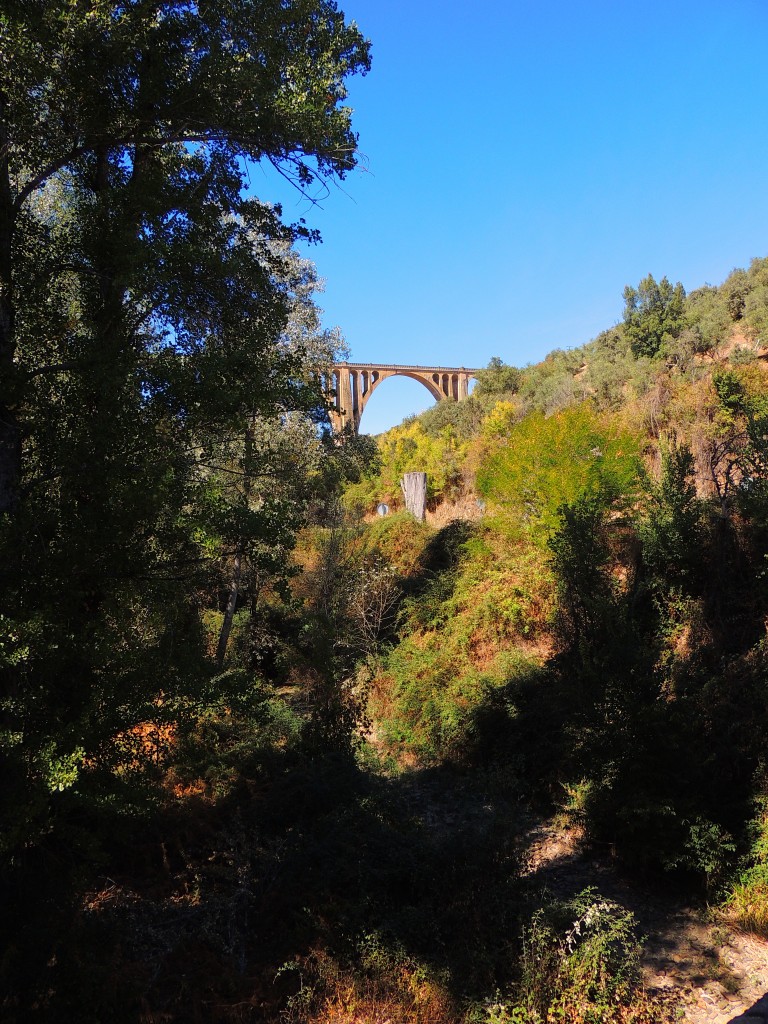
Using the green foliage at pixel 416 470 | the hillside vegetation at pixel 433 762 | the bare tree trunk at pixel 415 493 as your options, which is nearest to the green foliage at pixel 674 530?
the hillside vegetation at pixel 433 762

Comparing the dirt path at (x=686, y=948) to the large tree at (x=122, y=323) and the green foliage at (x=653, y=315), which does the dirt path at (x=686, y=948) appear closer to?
the large tree at (x=122, y=323)

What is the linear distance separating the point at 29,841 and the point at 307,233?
6366mm

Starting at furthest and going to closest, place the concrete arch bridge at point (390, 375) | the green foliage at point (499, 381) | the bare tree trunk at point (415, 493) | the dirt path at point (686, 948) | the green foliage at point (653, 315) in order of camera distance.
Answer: the concrete arch bridge at point (390, 375), the green foliage at point (499, 381), the green foliage at point (653, 315), the bare tree trunk at point (415, 493), the dirt path at point (686, 948)

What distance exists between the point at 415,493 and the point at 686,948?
14.1m

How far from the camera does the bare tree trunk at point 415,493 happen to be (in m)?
18.5

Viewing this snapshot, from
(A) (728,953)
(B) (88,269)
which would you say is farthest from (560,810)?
(B) (88,269)

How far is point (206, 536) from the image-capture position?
497 centimetres

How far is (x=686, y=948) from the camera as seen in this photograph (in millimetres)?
5375

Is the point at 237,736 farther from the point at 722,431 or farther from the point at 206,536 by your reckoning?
the point at 722,431

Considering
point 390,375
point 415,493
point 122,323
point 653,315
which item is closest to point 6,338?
point 122,323

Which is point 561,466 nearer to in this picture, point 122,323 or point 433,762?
point 433,762

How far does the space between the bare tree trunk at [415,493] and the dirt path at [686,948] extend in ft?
39.5

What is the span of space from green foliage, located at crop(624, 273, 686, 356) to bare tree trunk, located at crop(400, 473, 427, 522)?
10763mm

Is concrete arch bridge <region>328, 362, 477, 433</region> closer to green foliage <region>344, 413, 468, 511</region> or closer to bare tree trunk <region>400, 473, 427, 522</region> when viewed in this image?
green foliage <region>344, 413, 468, 511</region>
